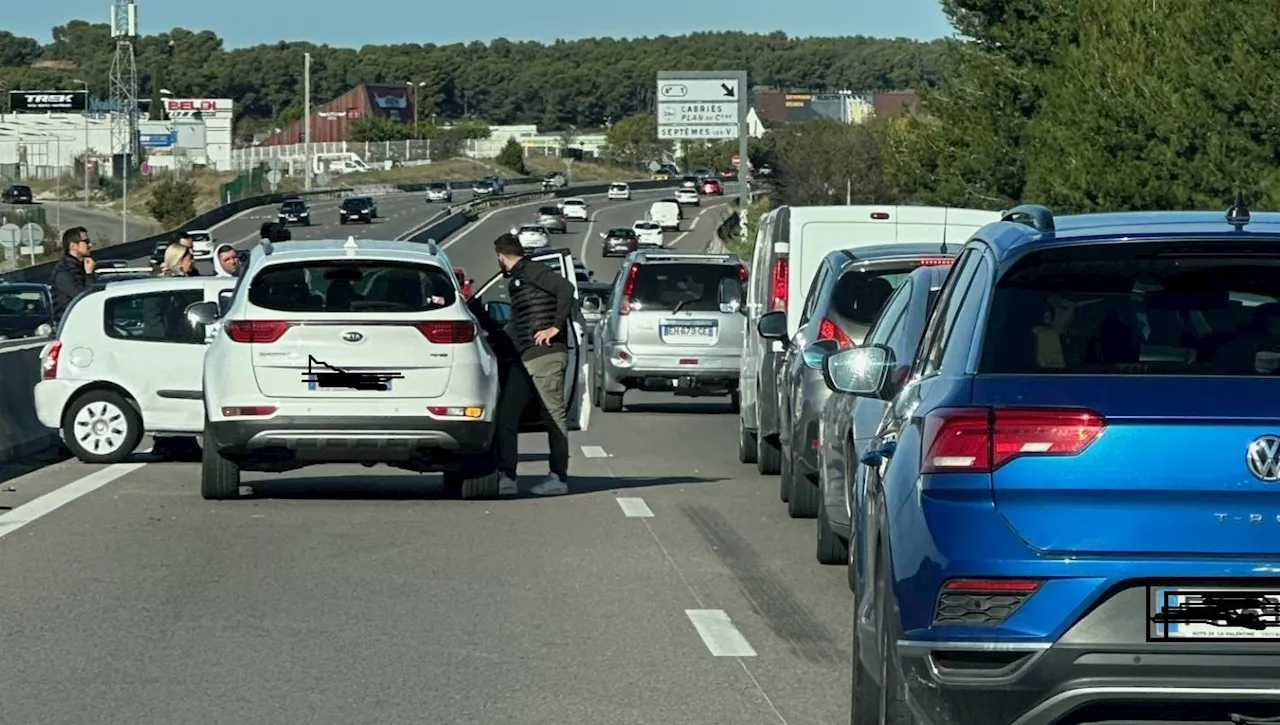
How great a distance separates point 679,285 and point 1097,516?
22.2 m

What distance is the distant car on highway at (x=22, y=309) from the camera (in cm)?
4044

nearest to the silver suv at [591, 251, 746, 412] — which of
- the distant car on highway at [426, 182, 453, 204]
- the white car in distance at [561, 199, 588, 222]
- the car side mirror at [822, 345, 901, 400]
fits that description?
the car side mirror at [822, 345, 901, 400]

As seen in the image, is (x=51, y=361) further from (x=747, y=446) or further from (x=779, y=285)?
(x=779, y=285)

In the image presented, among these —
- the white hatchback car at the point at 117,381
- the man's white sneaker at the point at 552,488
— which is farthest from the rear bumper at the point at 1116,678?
the white hatchback car at the point at 117,381

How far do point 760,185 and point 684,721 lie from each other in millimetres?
126993

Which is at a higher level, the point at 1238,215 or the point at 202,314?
the point at 1238,215

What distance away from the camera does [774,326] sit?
52.1 feet

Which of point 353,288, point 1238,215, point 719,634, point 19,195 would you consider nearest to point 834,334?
point 353,288

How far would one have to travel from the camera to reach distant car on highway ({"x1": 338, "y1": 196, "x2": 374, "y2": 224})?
120250 millimetres

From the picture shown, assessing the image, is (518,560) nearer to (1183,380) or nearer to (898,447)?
(898,447)

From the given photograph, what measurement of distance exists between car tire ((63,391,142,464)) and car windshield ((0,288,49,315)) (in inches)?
874

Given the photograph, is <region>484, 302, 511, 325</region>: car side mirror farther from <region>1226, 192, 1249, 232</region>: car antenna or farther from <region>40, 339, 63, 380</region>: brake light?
<region>1226, 192, 1249, 232</region>: car antenna

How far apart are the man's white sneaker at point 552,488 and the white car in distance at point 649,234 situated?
8898 centimetres

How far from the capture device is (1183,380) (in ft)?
18.8
